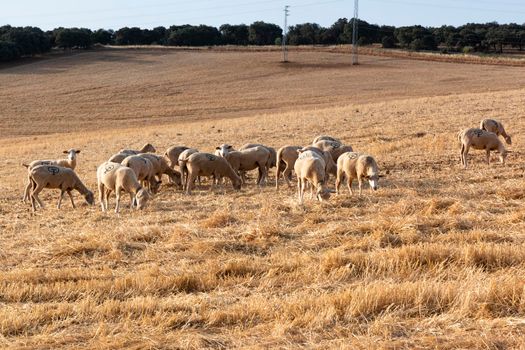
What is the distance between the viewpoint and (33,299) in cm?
827

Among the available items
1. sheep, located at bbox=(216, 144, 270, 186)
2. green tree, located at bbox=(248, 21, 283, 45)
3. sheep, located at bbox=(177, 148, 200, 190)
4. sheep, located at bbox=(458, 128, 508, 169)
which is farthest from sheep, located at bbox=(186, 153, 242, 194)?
green tree, located at bbox=(248, 21, 283, 45)

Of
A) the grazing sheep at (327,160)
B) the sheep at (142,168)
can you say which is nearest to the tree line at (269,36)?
the sheep at (142,168)

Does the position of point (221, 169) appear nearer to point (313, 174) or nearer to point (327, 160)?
point (327, 160)

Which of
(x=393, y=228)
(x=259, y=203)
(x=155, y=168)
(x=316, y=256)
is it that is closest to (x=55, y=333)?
(x=316, y=256)

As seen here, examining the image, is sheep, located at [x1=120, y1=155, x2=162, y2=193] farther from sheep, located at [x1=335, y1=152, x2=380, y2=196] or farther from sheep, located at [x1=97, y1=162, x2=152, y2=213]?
sheep, located at [x1=335, y1=152, x2=380, y2=196]

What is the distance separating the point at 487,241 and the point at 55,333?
6.93m

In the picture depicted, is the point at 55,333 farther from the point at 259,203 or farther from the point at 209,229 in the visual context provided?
the point at 259,203

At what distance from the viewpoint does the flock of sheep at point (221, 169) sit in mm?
17422

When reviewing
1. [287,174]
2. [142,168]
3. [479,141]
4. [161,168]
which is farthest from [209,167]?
[479,141]

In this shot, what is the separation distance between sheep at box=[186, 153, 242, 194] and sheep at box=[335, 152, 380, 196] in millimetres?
3935

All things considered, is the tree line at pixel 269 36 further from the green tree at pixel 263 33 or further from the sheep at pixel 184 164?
the sheep at pixel 184 164

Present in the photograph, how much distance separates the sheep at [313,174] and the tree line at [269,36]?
281ft

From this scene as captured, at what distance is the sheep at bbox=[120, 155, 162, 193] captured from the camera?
19.5 m

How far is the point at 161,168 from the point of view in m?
22.0
